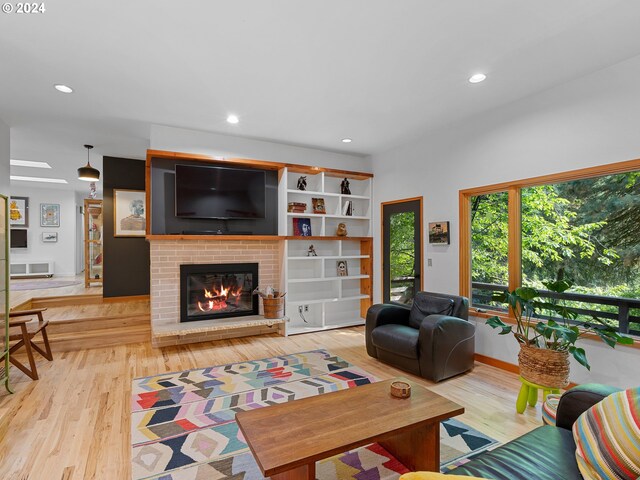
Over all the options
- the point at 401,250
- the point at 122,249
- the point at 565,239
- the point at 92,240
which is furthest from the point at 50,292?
the point at 565,239

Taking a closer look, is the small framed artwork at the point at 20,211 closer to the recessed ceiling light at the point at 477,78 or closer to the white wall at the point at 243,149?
the white wall at the point at 243,149

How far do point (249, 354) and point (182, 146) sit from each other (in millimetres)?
2831

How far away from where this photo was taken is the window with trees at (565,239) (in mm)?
2861

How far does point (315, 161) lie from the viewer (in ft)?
17.6

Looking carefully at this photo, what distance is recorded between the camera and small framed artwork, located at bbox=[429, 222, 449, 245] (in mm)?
4262

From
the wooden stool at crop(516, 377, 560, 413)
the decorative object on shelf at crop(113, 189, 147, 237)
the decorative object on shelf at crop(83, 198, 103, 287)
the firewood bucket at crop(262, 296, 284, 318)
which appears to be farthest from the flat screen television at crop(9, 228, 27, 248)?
the wooden stool at crop(516, 377, 560, 413)

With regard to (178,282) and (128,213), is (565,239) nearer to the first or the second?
(178,282)

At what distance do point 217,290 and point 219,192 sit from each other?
140 centimetres

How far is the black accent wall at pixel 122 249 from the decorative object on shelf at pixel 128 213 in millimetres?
71

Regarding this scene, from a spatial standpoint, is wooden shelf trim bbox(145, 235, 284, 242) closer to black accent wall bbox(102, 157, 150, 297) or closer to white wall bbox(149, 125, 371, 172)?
white wall bbox(149, 125, 371, 172)

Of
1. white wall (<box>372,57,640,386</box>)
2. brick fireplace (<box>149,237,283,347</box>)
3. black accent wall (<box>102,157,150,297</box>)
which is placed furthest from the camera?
black accent wall (<box>102,157,150,297</box>)

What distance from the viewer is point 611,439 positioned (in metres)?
1.29

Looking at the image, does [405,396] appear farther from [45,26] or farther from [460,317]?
[45,26]

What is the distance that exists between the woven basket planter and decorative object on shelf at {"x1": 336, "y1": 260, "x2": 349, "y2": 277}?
10.4 ft
